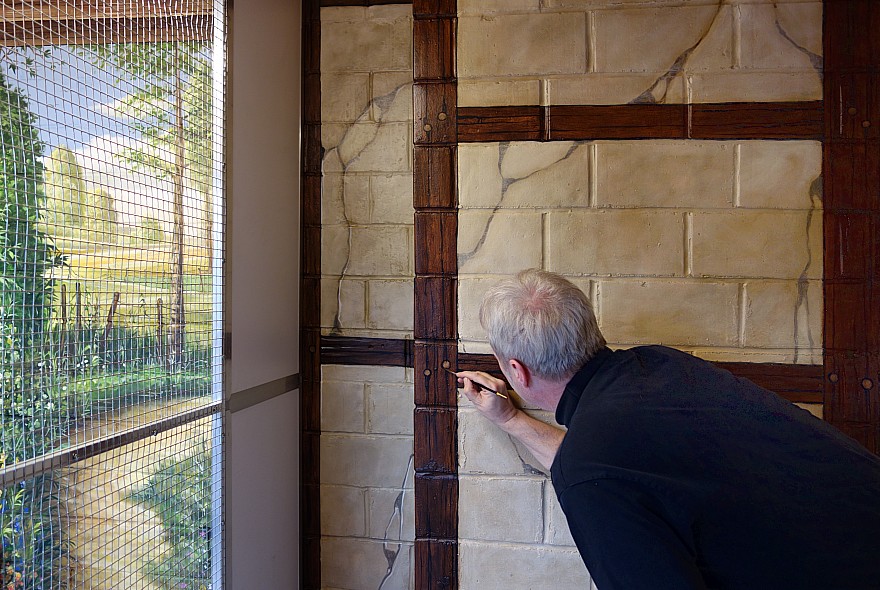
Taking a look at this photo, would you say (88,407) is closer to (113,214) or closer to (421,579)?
(113,214)

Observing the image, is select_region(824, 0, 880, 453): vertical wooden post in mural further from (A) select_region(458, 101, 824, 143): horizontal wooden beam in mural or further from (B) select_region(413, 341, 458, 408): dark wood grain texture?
(B) select_region(413, 341, 458, 408): dark wood grain texture

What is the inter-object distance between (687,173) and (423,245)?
801mm

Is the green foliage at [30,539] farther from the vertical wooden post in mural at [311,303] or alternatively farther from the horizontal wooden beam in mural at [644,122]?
the horizontal wooden beam in mural at [644,122]

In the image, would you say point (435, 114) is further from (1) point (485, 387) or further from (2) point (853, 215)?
(2) point (853, 215)

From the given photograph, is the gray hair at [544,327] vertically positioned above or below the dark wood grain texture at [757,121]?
below

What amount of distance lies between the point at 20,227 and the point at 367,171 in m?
1.33

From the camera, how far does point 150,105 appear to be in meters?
1.29

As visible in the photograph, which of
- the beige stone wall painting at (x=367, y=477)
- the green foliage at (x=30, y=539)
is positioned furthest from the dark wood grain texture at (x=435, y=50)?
the green foliage at (x=30, y=539)

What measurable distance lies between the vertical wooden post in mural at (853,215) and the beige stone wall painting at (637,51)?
2.6 inches

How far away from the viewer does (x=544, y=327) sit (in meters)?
1.32

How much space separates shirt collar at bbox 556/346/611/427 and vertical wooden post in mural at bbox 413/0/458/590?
0.55 meters

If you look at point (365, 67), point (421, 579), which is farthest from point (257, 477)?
point (365, 67)

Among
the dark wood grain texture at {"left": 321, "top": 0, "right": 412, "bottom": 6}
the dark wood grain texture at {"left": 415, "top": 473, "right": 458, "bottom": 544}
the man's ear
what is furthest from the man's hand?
the dark wood grain texture at {"left": 321, "top": 0, "right": 412, "bottom": 6}

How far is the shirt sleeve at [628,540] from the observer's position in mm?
942
